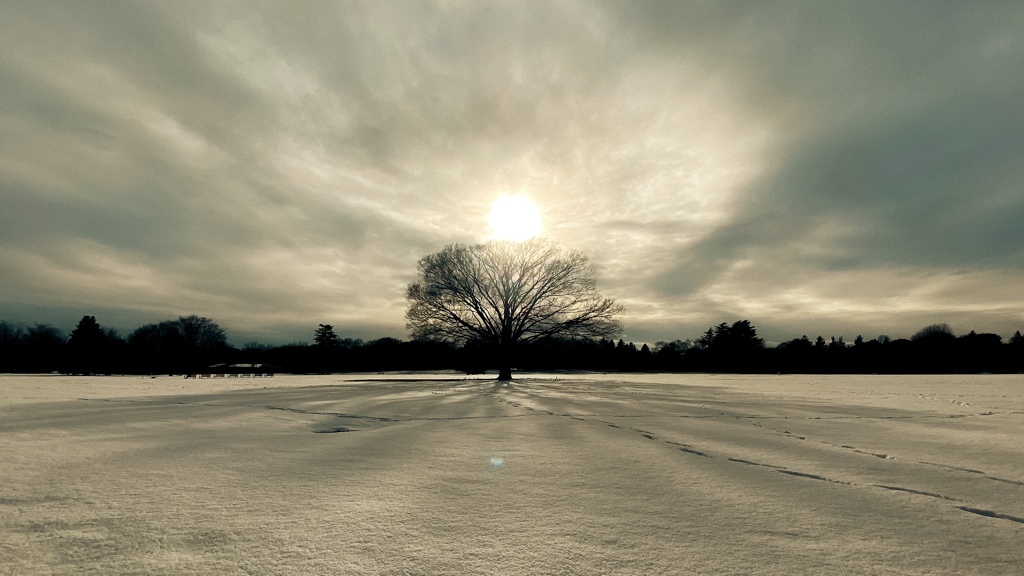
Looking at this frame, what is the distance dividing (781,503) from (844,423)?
606 cm

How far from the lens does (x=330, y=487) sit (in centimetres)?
335

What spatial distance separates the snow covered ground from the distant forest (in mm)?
36014

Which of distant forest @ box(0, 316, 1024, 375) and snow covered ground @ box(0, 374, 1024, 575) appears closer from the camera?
snow covered ground @ box(0, 374, 1024, 575)

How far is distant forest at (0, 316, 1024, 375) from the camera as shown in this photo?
52812mm

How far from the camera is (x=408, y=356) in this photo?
222 ft

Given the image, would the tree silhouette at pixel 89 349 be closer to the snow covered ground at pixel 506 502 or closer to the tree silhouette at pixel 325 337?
the tree silhouette at pixel 325 337

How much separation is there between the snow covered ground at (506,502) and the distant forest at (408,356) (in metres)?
36.0

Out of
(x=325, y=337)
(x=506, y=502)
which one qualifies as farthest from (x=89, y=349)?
(x=506, y=502)

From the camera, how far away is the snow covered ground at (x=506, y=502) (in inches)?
84.5

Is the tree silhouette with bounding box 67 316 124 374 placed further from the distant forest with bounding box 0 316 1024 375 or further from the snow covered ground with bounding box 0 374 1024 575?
the snow covered ground with bounding box 0 374 1024 575

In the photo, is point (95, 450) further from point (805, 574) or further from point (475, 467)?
point (805, 574)

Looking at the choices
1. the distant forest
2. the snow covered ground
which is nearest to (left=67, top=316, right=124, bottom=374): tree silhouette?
the distant forest

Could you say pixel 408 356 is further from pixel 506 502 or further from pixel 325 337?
pixel 506 502

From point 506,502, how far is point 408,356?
221 ft
